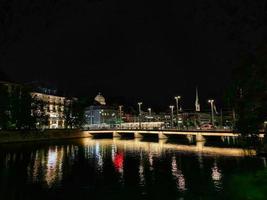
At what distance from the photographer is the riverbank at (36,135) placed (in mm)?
96537

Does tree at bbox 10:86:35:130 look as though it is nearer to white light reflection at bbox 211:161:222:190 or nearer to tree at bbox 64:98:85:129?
tree at bbox 64:98:85:129

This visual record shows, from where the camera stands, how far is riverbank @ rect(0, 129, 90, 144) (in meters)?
96.5

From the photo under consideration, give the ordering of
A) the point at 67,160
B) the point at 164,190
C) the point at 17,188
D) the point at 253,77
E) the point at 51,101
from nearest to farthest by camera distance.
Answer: the point at 253,77
the point at 164,190
the point at 17,188
the point at 67,160
the point at 51,101

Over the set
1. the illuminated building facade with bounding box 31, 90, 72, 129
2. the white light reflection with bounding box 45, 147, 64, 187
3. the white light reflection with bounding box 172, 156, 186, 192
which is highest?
the illuminated building facade with bounding box 31, 90, 72, 129

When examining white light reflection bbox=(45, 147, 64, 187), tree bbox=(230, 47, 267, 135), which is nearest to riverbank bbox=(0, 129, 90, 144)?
white light reflection bbox=(45, 147, 64, 187)

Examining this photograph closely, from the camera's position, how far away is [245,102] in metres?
21.1

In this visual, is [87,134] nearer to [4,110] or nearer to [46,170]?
[4,110]

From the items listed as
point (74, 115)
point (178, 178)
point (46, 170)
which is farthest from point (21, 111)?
point (178, 178)

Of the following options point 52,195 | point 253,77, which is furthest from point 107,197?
point 253,77

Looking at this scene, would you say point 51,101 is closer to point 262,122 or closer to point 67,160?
point 67,160

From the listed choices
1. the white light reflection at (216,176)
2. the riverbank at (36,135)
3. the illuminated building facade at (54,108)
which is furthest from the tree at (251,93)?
the illuminated building facade at (54,108)

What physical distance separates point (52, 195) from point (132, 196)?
8.27 meters

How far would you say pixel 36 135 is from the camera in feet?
357

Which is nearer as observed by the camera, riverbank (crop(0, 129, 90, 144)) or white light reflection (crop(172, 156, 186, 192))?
white light reflection (crop(172, 156, 186, 192))
